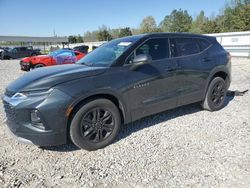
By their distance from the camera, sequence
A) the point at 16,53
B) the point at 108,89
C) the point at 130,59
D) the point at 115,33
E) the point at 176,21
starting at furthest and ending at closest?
the point at 115,33, the point at 176,21, the point at 16,53, the point at 130,59, the point at 108,89

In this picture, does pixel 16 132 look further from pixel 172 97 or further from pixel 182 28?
pixel 182 28

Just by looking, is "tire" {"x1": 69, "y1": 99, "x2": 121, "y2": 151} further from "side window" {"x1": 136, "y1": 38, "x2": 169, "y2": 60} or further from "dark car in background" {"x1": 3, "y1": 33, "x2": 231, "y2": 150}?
"side window" {"x1": 136, "y1": 38, "x2": 169, "y2": 60}

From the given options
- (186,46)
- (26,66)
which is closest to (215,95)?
(186,46)

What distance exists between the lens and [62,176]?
318cm

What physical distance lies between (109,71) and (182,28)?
229 ft

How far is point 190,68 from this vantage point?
4863 millimetres

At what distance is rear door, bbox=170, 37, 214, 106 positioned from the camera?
4734 mm

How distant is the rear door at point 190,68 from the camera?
473 cm

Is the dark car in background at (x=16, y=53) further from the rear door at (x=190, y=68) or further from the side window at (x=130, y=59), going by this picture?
the side window at (x=130, y=59)

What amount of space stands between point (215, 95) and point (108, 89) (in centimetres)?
295

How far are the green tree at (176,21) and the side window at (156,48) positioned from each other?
6887 centimetres

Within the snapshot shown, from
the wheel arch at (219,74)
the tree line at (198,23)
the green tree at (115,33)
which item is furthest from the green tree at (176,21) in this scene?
the wheel arch at (219,74)

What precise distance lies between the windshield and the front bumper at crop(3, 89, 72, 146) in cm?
110

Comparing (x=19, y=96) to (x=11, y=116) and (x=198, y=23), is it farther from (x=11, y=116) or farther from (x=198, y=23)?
(x=198, y=23)
